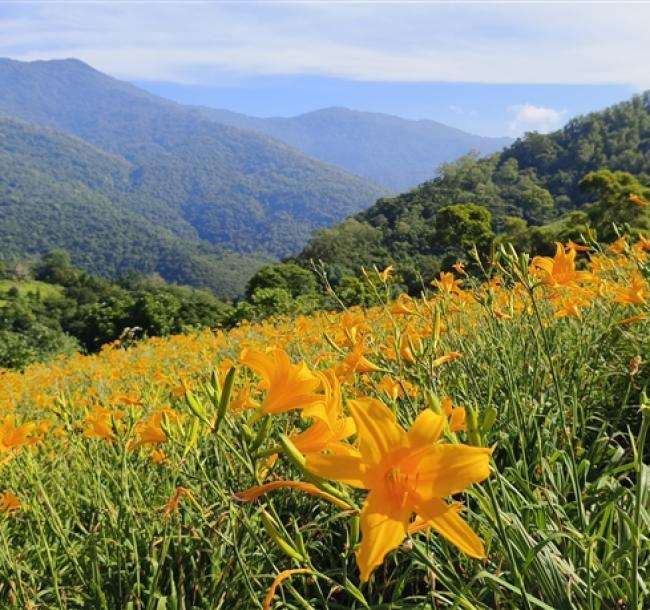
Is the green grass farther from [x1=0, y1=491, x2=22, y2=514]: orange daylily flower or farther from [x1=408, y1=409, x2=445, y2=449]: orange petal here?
[x1=408, y1=409, x2=445, y2=449]: orange petal

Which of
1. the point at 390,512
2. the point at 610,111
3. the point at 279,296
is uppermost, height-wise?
the point at 610,111

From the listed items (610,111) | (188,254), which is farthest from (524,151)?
(188,254)

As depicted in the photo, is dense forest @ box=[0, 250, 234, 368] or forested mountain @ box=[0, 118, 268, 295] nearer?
dense forest @ box=[0, 250, 234, 368]

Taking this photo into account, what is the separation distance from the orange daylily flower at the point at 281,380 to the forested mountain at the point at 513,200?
12363 mm

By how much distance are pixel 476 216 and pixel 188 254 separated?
104435 millimetres

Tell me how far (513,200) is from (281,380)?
140 feet

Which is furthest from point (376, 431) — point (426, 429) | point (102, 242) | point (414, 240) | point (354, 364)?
point (102, 242)

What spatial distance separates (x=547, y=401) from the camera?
5.89 ft

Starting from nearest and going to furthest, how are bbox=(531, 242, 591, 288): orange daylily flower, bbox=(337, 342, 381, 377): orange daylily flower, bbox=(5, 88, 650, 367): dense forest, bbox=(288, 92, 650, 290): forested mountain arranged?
bbox=(337, 342, 381, 377): orange daylily flower, bbox=(531, 242, 591, 288): orange daylily flower, bbox=(5, 88, 650, 367): dense forest, bbox=(288, 92, 650, 290): forested mountain

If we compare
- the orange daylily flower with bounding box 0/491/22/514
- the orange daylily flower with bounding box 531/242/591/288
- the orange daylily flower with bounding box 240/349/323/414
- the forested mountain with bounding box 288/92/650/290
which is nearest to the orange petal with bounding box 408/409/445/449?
the orange daylily flower with bounding box 240/349/323/414

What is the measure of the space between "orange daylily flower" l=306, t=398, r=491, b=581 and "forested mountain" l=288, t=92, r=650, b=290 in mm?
12535

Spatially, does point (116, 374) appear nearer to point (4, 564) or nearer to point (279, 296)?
point (4, 564)

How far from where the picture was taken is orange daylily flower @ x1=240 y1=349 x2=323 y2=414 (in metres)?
0.81

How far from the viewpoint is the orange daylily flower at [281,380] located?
32.0 inches
